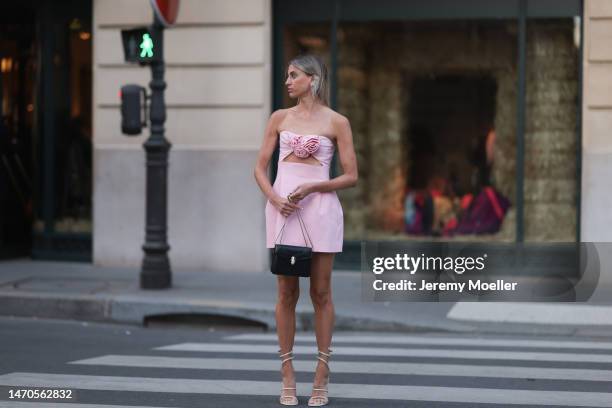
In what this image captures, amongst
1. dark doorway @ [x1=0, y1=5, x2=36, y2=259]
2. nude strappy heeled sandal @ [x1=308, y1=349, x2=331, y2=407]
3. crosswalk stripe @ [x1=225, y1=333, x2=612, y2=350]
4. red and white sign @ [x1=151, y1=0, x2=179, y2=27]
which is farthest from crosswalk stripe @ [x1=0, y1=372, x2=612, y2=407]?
dark doorway @ [x1=0, y1=5, x2=36, y2=259]

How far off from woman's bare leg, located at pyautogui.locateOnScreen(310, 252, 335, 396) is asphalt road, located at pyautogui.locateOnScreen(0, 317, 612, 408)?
25 centimetres

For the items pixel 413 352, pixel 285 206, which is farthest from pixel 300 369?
pixel 285 206

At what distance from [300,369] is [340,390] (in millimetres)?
993

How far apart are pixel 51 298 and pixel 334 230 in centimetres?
593

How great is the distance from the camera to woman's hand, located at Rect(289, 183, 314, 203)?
20.2ft

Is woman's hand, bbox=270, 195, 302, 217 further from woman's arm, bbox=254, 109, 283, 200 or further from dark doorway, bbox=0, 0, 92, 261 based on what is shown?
dark doorway, bbox=0, 0, 92, 261

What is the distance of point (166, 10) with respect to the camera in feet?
39.5

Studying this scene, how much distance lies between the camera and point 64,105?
15141 millimetres

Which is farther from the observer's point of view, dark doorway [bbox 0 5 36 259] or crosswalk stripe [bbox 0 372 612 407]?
dark doorway [bbox 0 5 36 259]

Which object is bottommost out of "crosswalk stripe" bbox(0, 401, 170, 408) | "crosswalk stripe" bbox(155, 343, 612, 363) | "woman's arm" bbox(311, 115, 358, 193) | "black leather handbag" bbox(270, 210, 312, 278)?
"crosswalk stripe" bbox(155, 343, 612, 363)

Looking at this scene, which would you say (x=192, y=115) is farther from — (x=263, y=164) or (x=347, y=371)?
(x=263, y=164)

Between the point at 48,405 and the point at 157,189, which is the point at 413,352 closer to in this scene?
the point at 48,405

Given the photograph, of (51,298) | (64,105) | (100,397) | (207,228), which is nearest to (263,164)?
(100,397)

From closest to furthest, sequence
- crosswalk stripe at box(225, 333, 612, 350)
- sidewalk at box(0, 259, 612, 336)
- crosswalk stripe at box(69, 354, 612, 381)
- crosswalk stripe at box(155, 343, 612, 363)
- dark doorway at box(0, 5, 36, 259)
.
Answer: crosswalk stripe at box(69, 354, 612, 381), crosswalk stripe at box(155, 343, 612, 363), crosswalk stripe at box(225, 333, 612, 350), sidewalk at box(0, 259, 612, 336), dark doorway at box(0, 5, 36, 259)
